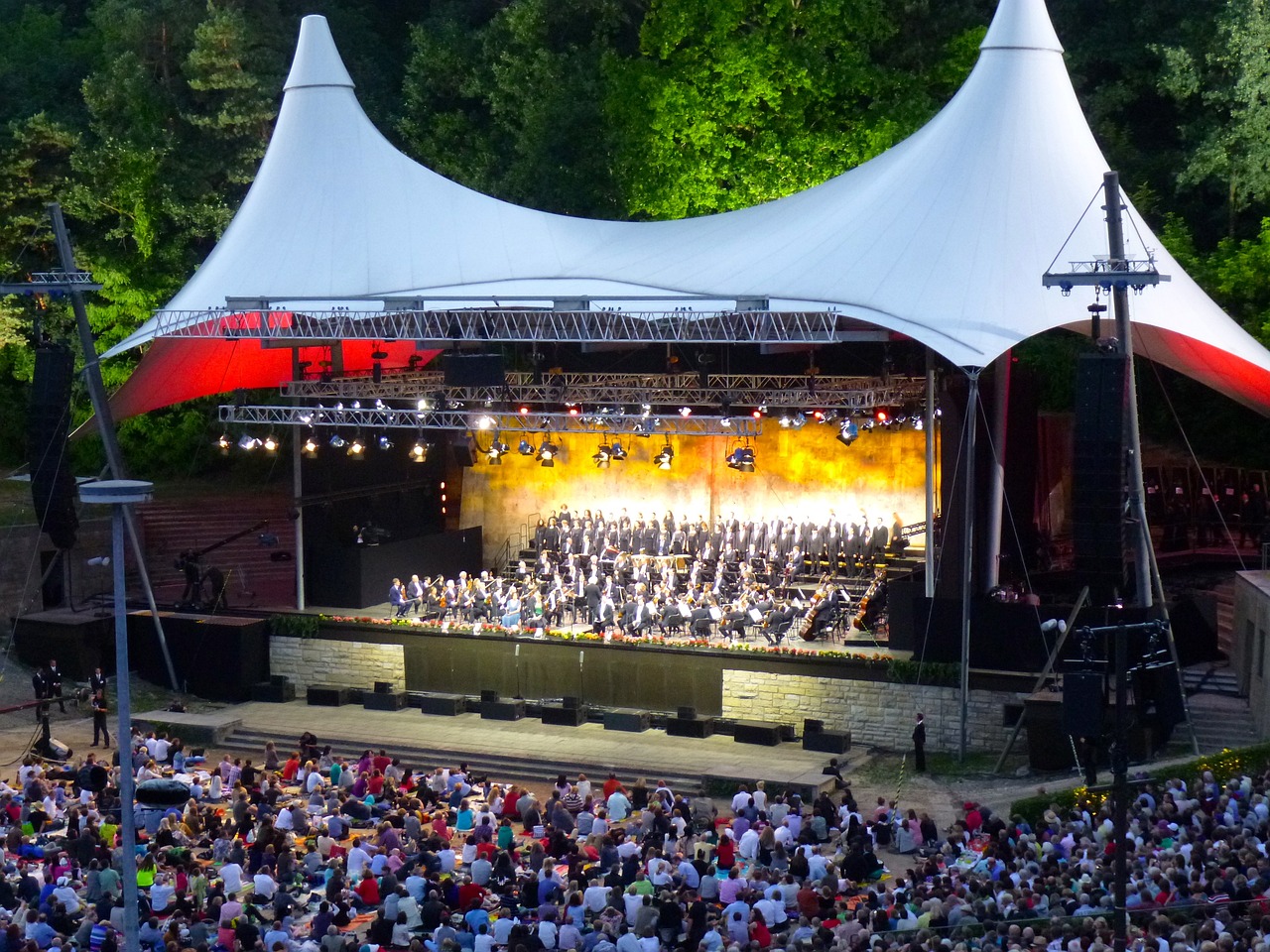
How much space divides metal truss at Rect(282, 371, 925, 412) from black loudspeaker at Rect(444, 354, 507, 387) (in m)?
0.99

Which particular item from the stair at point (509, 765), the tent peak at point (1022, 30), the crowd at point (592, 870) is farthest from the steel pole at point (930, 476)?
the stair at point (509, 765)

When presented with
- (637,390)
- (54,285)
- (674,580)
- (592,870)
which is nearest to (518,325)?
(637,390)

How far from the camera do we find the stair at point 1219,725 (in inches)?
860

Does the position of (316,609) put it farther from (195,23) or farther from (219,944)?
(195,23)

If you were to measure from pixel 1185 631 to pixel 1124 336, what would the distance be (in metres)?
7.30

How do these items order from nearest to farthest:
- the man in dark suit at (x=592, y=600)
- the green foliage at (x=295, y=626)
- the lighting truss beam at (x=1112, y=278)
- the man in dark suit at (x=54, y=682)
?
1. the lighting truss beam at (x=1112, y=278)
2. the man in dark suit at (x=54, y=682)
3. the man in dark suit at (x=592, y=600)
4. the green foliage at (x=295, y=626)

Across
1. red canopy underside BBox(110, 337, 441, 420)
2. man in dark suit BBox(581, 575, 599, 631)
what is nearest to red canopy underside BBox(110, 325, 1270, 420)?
red canopy underside BBox(110, 337, 441, 420)

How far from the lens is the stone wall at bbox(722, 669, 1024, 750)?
23406 millimetres

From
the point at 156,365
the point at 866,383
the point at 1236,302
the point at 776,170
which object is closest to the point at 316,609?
the point at 156,365

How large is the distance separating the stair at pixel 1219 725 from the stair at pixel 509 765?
6.19 metres

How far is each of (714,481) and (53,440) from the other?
11947 millimetres

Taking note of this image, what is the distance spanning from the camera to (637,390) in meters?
26.9

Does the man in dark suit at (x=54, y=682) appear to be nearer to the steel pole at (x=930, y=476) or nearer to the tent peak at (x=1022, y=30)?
the steel pole at (x=930, y=476)

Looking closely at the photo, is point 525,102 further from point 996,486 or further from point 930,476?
point 996,486
